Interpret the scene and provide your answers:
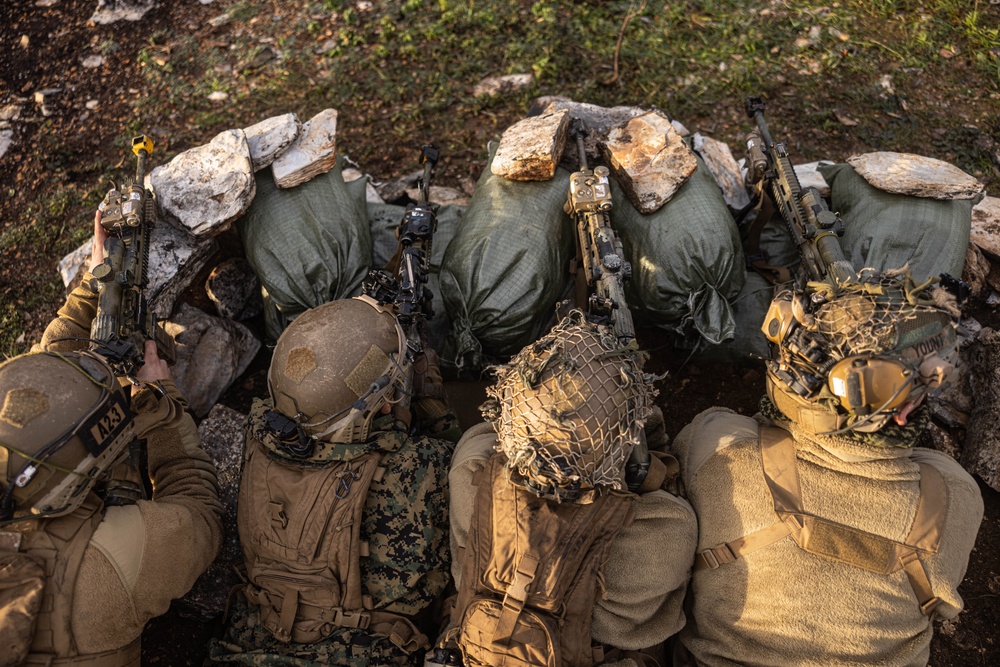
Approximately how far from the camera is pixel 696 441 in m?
2.89

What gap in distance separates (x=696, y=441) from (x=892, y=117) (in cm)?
379

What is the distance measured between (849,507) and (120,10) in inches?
283

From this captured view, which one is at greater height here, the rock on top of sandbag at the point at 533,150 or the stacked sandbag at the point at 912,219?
the rock on top of sandbag at the point at 533,150

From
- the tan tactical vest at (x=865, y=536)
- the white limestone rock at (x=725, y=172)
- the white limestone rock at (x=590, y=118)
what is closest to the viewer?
the tan tactical vest at (x=865, y=536)

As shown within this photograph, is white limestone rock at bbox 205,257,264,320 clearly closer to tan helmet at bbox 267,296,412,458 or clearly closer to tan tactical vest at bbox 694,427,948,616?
tan helmet at bbox 267,296,412,458

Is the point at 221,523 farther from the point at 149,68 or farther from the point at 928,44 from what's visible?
the point at 928,44

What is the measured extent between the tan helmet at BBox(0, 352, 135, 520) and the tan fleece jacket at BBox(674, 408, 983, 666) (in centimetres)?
245

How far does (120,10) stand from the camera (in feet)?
20.4

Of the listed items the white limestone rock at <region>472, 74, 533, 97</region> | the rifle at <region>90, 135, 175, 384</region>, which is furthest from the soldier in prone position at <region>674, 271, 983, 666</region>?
the white limestone rock at <region>472, 74, 533, 97</region>

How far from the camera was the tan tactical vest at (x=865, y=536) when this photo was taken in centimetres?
246

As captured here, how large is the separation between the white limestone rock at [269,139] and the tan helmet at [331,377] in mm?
1357

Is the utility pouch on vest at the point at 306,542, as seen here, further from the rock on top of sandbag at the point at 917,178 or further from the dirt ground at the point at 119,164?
the rock on top of sandbag at the point at 917,178

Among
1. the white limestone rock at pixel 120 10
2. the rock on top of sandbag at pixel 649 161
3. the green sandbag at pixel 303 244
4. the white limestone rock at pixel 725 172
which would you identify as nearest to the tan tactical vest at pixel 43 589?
the green sandbag at pixel 303 244

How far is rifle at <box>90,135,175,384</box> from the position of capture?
307cm
